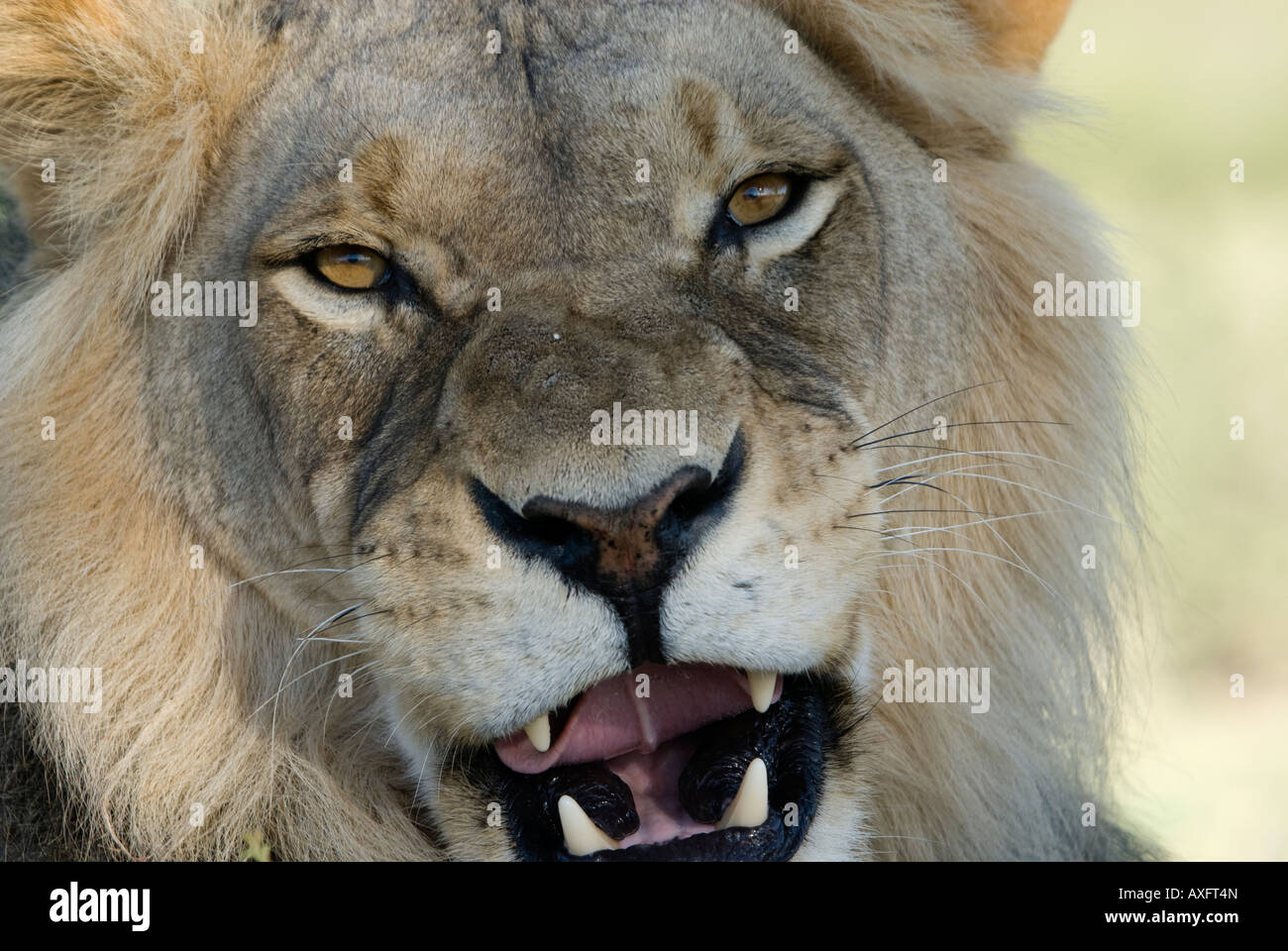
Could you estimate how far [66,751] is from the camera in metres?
3.12

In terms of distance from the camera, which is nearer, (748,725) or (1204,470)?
(748,725)

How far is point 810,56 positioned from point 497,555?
1.49 m

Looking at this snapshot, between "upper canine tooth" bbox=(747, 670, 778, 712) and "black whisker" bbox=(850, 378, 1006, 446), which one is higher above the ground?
"black whisker" bbox=(850, 378, 1006, 446)

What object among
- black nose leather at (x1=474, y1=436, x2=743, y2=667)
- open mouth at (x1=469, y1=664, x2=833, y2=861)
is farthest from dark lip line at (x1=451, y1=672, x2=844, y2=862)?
black nose leather at (x1=474, y1=436, x2=743, y2=667)

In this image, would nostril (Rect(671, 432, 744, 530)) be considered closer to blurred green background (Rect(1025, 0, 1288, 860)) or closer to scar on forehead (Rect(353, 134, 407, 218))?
scar on forehead (Rect(353, 134, 407, 218))

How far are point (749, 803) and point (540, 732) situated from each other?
1.29 ft

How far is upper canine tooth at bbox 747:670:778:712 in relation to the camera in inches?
105

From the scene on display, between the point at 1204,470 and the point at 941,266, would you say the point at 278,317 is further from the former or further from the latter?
the point at 1204,470

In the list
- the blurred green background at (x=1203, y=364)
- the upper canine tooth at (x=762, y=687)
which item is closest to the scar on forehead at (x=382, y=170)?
the upper canine tooth at (x=762, y=687)

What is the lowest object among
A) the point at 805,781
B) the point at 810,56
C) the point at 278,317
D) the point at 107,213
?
the point at 805,781

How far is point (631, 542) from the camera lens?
8.02 feet

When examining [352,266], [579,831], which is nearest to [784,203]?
[352,266]

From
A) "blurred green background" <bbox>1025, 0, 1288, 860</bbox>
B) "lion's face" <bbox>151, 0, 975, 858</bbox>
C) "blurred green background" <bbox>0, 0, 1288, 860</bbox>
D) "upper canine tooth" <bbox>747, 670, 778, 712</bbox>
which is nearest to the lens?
"lion's face" <bbox>151, 0, 975, 858</bbox>

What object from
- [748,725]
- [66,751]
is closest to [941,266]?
[748,725]
